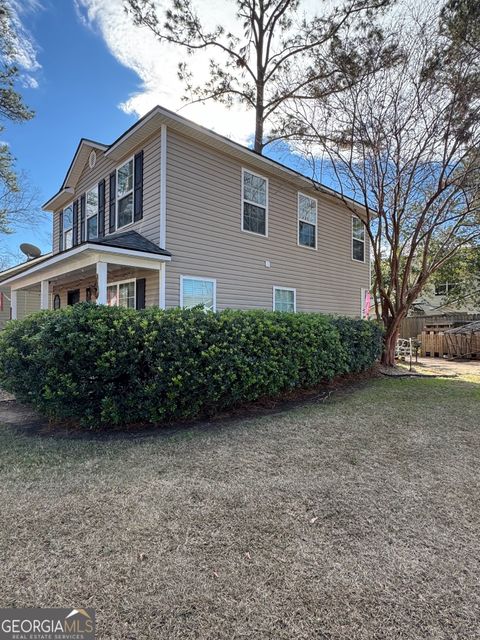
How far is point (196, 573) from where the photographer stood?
6.27ft

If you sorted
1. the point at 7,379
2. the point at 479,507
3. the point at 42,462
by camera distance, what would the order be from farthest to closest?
the point at 7,379
the point at 42,462
the point at 479,507

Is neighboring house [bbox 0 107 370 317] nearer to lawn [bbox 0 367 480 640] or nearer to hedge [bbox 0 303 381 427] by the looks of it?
hedge [bbox 0 303 381 427]

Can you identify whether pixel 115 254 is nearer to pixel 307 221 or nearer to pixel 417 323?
pixel 307 221

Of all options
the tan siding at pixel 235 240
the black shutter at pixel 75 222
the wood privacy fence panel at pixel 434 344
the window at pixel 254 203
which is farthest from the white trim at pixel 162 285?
the wood privacy fence panel at pixel 434 344

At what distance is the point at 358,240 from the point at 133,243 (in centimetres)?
879

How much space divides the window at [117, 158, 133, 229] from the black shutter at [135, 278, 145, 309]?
161 cm

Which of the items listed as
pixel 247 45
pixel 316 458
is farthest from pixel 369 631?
pixel 247 45

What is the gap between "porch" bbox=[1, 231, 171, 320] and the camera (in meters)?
6.54

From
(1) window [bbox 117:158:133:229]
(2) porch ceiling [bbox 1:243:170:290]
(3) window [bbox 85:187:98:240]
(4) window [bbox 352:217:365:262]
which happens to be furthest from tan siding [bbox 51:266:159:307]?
(4) window [bbox 352:217:365:262]

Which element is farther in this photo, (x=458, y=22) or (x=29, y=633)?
(x=458, y=22)

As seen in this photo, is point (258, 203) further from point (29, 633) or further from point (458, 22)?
point (29, 633)

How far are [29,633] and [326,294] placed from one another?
1090cm

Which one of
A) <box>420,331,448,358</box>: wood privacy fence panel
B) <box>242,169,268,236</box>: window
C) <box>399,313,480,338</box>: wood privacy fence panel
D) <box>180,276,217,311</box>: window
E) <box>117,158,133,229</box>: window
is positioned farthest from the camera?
<box>399,313,480,338</box>: wood privacy fence panel

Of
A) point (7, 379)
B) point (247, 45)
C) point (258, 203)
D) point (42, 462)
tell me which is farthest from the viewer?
point (247, 45)
